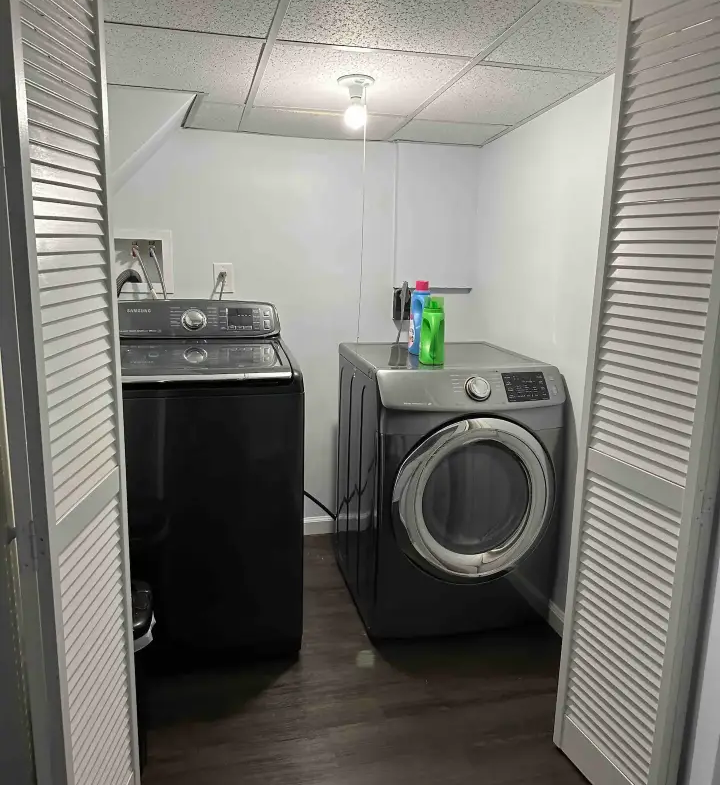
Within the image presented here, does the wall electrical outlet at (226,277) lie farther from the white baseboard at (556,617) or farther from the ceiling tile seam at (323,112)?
the white baseboard at (556,617)

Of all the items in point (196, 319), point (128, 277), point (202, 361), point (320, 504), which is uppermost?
point (128, 277)

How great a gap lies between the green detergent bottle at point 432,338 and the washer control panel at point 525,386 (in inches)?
9.5

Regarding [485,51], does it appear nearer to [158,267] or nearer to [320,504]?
[158,267]

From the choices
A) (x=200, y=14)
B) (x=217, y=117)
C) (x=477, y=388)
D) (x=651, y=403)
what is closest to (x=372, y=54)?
(x=200, y=14)

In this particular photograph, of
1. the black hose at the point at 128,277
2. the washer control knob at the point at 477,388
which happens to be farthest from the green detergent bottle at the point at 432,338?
the black hose at the point at 128,277

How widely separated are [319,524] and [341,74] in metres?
1.98

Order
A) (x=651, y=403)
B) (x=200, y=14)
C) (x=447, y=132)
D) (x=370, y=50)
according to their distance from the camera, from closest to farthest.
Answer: (x=651, y=403) < (x=200, y=14) < (x=370, y=50) < (x=447, y=132)

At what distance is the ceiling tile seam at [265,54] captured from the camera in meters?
1.53

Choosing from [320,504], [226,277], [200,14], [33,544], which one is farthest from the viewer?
[320,504]

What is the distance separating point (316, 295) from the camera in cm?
294

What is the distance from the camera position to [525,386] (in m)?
2.24

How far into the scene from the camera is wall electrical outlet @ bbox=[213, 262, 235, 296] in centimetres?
279

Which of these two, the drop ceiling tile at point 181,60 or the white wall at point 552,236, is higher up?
the drop ceiling tile at point 181,60

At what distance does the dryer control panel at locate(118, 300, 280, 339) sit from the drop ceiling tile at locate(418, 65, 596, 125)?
972 millimetres
